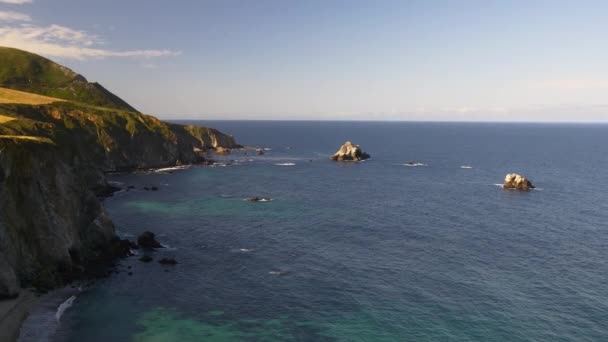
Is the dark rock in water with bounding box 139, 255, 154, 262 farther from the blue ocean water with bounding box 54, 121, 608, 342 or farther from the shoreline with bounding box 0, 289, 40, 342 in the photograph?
the shoreline with bounding box 0, 289, 40, 342

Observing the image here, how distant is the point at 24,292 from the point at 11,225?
9.48m

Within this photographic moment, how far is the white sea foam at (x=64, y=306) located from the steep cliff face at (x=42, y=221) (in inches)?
178

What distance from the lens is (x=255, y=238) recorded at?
86.7 m

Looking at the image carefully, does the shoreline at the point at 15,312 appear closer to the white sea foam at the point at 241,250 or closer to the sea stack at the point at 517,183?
the white sea foam at the point at 241,250

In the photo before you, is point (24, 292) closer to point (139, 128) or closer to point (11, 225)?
point (11, 225)

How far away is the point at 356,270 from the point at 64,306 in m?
42.5

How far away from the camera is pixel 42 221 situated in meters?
62.7

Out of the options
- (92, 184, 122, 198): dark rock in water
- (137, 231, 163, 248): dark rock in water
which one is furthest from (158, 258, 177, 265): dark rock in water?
(92, 184, 122, 198): dark rock in water

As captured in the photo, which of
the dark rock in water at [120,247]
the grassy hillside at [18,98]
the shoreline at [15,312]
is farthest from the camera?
the grassy hillside at [18,98]

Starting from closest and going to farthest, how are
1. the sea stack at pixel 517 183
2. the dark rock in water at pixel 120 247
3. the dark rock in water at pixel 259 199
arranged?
the dark rock in water at pixel 120 247, the dark rock in water at pixel 259 199, the sea stack at pixel 517 183

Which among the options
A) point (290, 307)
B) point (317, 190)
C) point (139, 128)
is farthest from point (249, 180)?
point (290, 307)

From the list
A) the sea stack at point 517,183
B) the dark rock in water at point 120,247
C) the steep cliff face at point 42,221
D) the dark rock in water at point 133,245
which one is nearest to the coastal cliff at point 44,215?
the steep cliff face at point 42,221

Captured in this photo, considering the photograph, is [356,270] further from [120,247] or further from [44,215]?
[44,215]

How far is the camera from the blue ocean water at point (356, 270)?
5162cm
